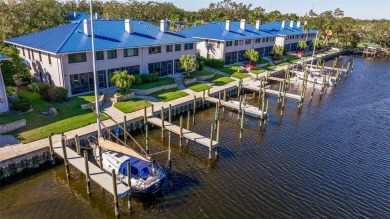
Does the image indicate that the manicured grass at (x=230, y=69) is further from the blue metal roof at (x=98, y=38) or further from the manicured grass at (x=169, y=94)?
the manicured grass at (x=169, y=94)

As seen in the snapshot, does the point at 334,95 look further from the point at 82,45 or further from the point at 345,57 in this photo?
the point at 345,57

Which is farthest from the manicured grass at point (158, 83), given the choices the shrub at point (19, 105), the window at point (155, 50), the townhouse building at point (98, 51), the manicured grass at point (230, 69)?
the manicured grass at point (230, 69)

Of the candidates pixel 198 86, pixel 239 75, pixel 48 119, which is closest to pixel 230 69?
pixel 239 75

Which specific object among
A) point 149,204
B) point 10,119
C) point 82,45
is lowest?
point 149,204

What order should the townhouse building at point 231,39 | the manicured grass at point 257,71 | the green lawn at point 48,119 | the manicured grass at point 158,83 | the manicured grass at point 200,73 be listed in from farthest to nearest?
the townhouse building at point 231,39 < the manicured grass at point 257,71 < the manicured grass at point 200,73 < the manicured grass at point 158,83 < the green lawn at point 48,119

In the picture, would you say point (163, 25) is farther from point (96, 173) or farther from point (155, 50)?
point (96, 173)

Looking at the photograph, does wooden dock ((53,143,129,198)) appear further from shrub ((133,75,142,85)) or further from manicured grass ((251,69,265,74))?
manicured grass ((251,69,265,74))

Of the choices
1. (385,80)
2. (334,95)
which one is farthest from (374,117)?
(385,80)
